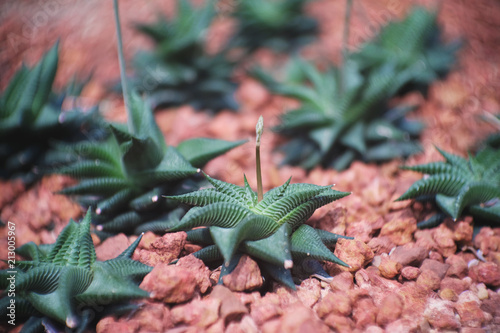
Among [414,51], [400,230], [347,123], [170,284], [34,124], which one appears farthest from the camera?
[414,51]

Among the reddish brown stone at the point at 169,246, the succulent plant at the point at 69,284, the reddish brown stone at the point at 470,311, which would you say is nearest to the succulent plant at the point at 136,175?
the reddish brown stone at the point at 169,246

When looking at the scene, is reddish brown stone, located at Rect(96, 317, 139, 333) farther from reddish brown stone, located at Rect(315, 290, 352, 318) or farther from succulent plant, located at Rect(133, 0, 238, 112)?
succulent plant, located at Rect(133, 0, 238, 112)

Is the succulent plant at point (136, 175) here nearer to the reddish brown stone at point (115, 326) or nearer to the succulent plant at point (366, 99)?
the reddish brown stone at point (115, 326)

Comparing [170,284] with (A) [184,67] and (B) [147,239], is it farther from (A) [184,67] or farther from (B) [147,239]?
(A) [184,67]

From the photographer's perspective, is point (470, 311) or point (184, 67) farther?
point (184, 67)

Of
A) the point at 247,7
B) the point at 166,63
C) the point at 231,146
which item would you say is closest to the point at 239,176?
the point at 231,146

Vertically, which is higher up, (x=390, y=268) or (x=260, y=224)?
(x=260, y=224)

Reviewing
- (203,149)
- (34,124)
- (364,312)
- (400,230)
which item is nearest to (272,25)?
(203,149)

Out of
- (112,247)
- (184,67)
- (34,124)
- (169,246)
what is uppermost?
(184,67)
